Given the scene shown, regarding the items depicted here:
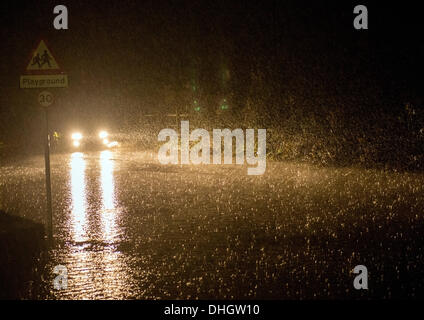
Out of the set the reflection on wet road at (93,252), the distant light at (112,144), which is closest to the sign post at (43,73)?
the reflection on wet road at (93,252)

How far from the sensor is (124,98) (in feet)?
140

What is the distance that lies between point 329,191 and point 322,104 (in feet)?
21.0

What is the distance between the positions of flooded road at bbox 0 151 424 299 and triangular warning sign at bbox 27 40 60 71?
2.50 meters

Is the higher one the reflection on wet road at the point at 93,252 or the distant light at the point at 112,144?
the distant light at the point at 112,144

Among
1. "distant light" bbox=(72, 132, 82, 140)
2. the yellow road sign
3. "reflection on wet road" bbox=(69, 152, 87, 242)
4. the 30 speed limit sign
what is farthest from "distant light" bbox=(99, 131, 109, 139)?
the yellow road sign

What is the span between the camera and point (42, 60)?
7.45m

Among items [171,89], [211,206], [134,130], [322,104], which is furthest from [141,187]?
[134,130]

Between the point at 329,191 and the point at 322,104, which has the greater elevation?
the point at 322,104

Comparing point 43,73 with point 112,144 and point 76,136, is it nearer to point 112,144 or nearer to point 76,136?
point 76,136

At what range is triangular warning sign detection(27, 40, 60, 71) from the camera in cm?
741

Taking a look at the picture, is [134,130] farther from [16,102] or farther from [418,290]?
[418,290]

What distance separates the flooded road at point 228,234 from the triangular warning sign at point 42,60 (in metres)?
2.50

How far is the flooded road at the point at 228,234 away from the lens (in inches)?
213

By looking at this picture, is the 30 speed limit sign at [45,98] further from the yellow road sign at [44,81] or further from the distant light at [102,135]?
the distant light at [102,135]
